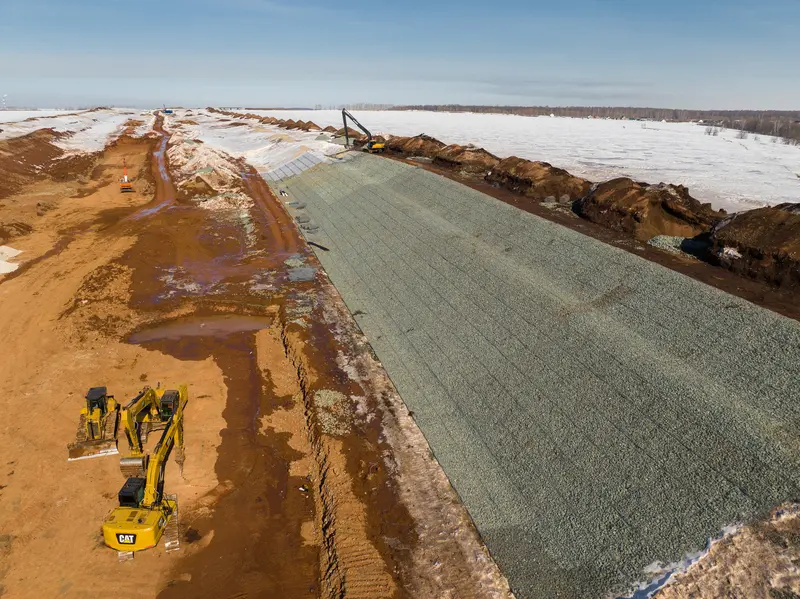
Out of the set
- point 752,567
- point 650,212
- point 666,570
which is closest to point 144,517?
point 666,570

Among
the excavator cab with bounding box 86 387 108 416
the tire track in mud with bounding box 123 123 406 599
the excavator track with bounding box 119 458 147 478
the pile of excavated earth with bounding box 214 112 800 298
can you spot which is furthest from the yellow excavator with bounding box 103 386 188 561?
the pile of excavated earth with bounding box 214 112 800 298

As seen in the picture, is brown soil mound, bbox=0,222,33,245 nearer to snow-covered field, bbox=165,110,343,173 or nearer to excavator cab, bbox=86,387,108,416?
excavator cab, bbox=86,387,108,416

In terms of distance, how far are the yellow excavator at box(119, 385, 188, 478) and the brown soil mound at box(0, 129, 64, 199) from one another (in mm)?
39198

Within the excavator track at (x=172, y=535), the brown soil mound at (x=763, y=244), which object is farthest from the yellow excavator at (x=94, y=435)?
the brown soil mound at (x=763, y=244)

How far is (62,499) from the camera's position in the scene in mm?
10422

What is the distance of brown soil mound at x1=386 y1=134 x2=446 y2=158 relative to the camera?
44.5 meters

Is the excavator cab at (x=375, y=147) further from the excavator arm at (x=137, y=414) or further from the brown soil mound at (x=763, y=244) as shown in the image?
the excavator arm at (x=137, y=414)

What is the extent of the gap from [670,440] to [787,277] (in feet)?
28.3

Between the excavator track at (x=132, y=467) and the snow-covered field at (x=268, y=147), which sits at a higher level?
the snow-covered field at (x=268, y=147)

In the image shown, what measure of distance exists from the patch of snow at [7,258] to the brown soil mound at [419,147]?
3252cm

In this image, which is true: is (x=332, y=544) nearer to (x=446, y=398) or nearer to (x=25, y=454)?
(x=446, y=398)

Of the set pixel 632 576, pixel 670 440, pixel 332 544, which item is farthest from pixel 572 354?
pixel 332 544

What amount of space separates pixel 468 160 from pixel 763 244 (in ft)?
79.2

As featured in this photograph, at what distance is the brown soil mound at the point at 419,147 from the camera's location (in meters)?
44.5
